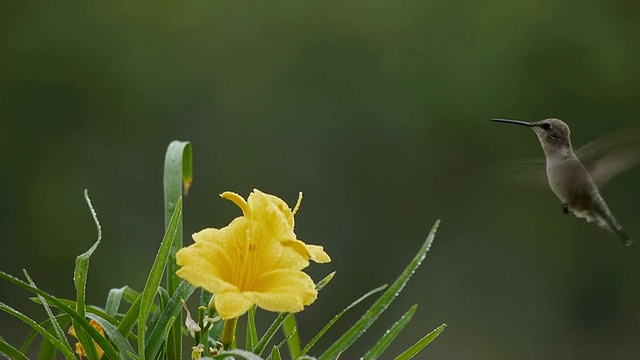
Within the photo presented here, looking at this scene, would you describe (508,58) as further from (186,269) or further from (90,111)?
(186,269)

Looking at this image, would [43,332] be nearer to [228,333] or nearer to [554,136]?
[228,333]

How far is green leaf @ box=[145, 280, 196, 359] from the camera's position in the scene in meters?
0.59

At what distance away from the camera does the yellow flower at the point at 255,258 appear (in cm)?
49

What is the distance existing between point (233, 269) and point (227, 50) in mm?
2440

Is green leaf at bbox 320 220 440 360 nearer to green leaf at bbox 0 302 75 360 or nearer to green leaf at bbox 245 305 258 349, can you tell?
green leaf at bbox 245 305 258 349

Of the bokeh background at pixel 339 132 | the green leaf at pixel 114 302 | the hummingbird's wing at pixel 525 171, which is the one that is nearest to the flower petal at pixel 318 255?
the green leaf at pixel 114 302

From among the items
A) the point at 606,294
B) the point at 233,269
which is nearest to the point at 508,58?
the point at 606,294

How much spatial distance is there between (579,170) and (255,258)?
0.49 meters

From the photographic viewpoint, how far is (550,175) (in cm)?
87

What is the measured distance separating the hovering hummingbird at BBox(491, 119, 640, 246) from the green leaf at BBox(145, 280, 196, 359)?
439 millimetres

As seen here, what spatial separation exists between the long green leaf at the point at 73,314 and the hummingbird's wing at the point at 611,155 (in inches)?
22.9

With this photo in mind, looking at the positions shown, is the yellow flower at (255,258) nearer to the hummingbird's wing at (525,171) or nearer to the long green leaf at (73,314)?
the long green leaf at (73,314)

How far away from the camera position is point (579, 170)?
35.2 inches

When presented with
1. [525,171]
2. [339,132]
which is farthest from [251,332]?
[339,132]
